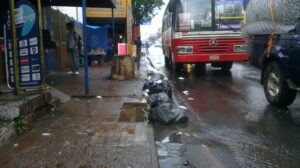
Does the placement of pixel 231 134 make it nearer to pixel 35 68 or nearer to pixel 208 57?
pixel 35 68

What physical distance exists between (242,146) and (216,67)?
521 inches

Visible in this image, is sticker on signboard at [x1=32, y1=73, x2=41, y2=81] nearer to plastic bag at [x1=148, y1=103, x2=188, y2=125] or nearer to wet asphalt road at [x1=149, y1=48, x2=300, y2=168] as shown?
plastic bag at [x1=148, y1=103, x2=188, y2=125]

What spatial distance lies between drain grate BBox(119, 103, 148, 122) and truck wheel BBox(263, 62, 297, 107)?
269 cm

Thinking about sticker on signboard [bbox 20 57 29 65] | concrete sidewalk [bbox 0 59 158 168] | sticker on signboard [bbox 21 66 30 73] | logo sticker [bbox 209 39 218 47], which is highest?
logo sticker [bbox 209 39 218 47]

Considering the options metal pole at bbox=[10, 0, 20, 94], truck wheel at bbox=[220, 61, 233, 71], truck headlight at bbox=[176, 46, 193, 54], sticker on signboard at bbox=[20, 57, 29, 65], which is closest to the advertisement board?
truck wheel at bbox=[220, 61, 233, 71]

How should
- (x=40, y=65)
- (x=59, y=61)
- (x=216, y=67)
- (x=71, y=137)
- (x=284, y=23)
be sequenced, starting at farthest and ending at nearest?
1. (x=216, y=67)
2. (x=59, y=61)
3. (x=284, y=23)
4. (x=40, y=65)
5. (x=71, y=137)

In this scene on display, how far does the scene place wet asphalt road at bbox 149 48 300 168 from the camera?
17.6 feet

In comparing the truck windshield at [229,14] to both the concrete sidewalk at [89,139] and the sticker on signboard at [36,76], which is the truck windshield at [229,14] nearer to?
the concrete sidewalk at [89,139]

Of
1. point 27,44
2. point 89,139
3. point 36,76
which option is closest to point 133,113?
point 36,76

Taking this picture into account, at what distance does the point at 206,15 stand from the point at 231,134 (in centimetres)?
904

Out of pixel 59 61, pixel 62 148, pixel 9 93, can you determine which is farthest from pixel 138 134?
pixel 59 61

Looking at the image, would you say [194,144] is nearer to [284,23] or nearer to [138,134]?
[138,134]

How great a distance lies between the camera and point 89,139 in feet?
19.0

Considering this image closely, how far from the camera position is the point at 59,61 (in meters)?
17.6
